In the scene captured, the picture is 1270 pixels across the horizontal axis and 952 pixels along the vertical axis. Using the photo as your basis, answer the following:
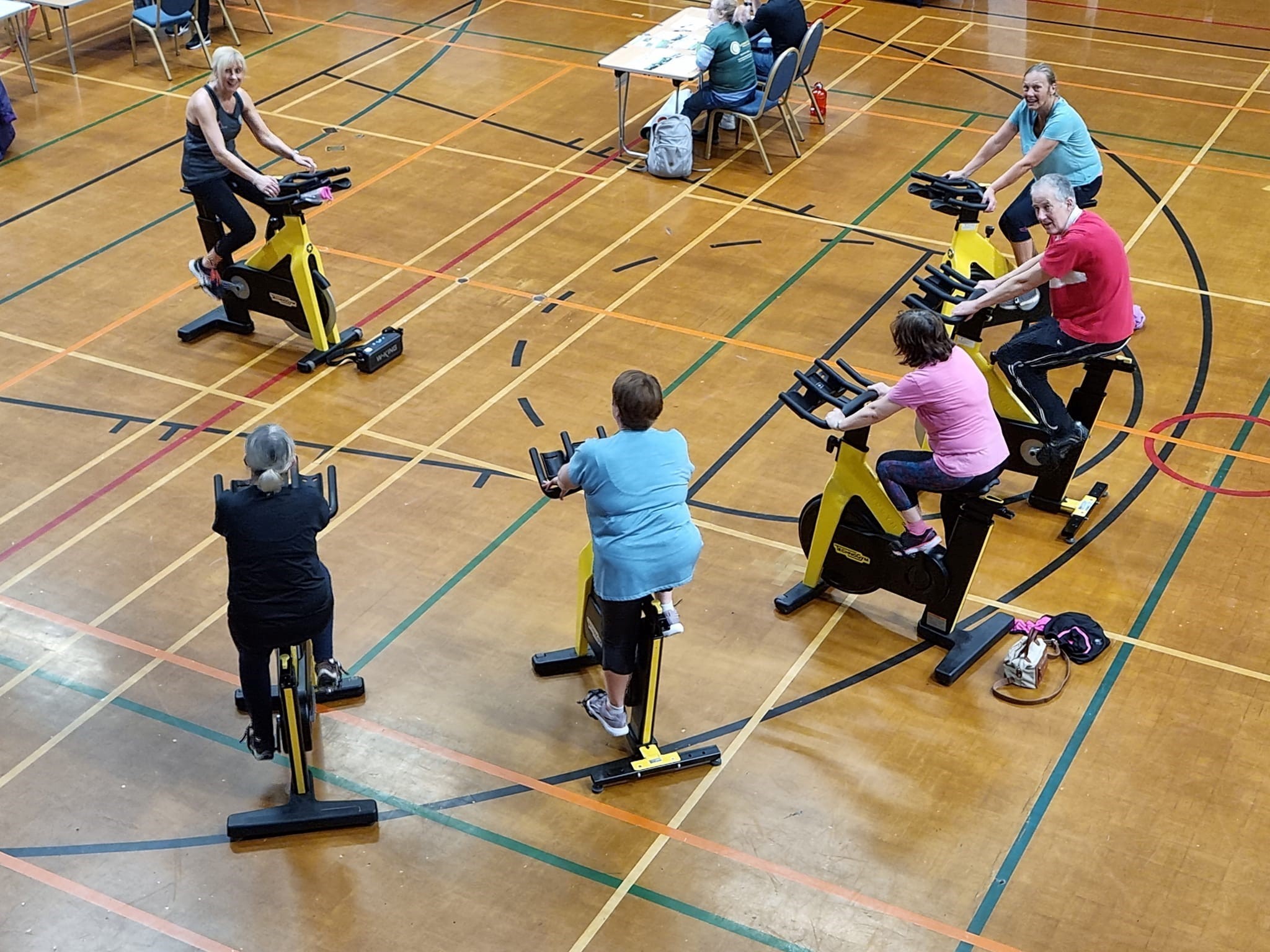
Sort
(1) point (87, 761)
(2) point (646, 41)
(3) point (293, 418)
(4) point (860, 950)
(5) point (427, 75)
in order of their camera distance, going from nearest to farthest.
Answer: (4) point (860, 950)
(1) point (87, 761)
(3) point (293, 418)
(2) point (646, 41)
(5) point (427, 75)

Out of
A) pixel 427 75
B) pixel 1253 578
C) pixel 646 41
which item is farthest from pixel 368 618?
pixel 427 75

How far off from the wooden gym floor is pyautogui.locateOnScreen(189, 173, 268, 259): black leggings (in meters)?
0.71

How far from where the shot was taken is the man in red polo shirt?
21.6 ft

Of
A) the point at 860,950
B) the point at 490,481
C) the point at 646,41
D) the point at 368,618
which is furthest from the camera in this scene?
the point at 646,41

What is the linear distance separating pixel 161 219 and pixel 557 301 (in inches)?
132

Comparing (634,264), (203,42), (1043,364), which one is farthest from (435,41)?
(1043,364)

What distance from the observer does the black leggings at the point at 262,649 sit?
16.8ft

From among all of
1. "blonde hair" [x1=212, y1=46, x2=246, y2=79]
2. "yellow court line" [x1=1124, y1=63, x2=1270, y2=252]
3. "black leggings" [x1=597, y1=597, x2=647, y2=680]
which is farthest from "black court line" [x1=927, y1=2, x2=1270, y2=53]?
"black leggings" [x1=597, y1=597, x2=647, y2=680]

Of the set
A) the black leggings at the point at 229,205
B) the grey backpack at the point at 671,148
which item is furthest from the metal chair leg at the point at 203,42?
the black leggings at the point at 229,205

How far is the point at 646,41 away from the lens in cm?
1188

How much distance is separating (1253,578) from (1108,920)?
2.47 m

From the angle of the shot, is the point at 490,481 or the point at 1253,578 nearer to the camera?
the point at 1253,578

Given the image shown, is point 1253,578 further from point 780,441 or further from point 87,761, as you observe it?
point 87,761

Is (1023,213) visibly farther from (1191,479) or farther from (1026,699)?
(1026,699)
